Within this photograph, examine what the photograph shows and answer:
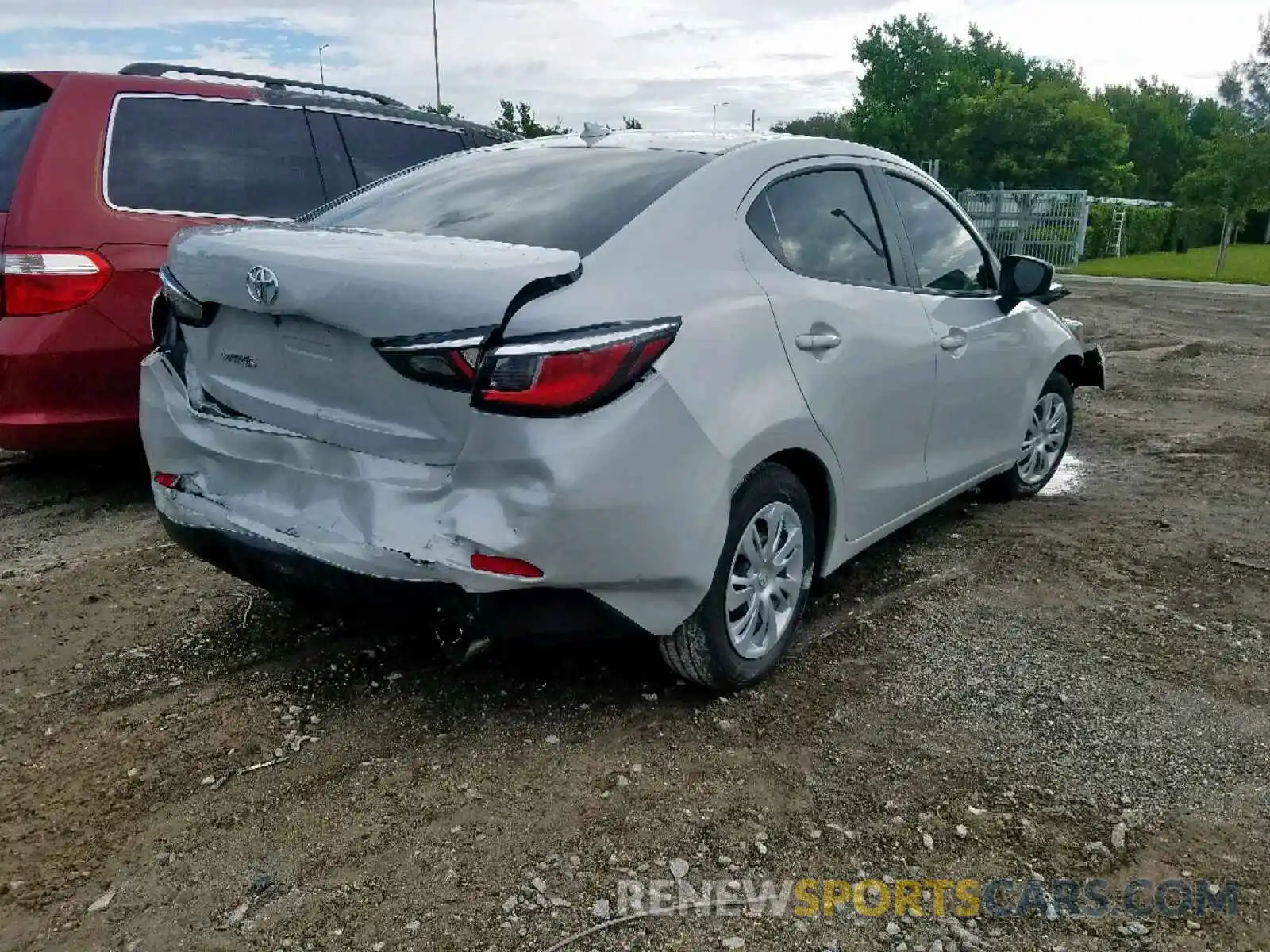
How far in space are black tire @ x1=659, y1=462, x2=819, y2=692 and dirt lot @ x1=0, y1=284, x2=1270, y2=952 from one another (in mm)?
113

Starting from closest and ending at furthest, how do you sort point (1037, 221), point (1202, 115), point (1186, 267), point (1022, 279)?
point (1022, 279) < point (1037, 221) < point (1186, 267) < point (1202, 115)

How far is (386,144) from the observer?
592 cm

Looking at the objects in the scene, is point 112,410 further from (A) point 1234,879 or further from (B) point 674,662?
(A) point 1234,879

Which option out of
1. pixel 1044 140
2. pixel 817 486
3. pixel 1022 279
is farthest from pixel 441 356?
pixel 1044 140

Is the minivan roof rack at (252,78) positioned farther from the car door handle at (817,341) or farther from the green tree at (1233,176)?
the green tree at (1233,176)

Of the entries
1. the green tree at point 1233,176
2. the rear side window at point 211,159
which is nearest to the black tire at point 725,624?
the rear side window at point 211,159

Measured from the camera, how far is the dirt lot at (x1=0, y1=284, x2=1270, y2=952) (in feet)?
7.64

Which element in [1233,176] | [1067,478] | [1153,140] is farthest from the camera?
[1153,140]

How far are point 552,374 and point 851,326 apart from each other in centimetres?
129

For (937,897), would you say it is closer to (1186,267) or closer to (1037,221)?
(1037,221)

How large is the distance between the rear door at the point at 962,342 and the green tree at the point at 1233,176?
24.8 meters

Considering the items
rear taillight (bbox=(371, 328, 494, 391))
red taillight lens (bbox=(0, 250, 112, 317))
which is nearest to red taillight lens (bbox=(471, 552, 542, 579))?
rear taillight (bbox=(371, 328, 494, 391))

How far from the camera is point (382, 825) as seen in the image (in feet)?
8.58

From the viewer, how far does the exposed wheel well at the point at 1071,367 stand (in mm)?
5320
